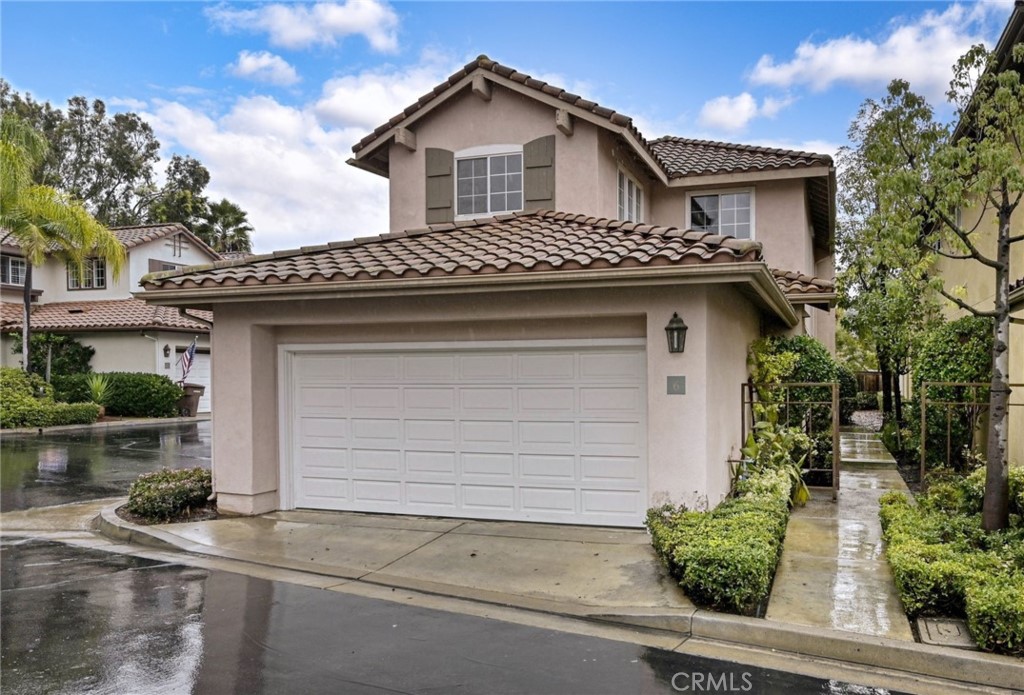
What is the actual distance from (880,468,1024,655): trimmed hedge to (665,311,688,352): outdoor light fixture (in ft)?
9.31

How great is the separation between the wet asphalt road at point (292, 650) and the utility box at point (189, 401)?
22077 mm

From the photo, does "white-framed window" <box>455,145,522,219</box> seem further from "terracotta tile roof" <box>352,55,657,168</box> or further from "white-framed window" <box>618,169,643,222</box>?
"white-framed window" <box>618,169,643,222</box>

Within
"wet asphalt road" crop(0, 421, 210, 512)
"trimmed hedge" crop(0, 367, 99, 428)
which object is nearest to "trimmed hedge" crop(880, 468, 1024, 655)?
"wet asphalt road" crop(0, 421, 210, 512)

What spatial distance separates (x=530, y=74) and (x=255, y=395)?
7330 millimetres

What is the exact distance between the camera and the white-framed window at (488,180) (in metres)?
13.2

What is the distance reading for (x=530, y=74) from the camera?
518 inches

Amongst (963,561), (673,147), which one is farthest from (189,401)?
(963,561)

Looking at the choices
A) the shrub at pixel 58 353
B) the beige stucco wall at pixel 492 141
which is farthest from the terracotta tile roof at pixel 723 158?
the shrub at pixel 58 353

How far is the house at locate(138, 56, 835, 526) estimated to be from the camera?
833cm

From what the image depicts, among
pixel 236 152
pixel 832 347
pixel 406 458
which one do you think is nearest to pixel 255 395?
pixel 406 458

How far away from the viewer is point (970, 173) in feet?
25.4

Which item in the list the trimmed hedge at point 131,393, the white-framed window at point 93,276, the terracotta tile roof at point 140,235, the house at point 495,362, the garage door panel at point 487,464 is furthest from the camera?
the white-framed window at point 93,276

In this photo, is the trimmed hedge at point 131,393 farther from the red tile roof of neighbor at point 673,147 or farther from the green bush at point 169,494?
the green bush at point 169,494

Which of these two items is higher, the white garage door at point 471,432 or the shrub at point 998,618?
the white garage door at point 471,432
